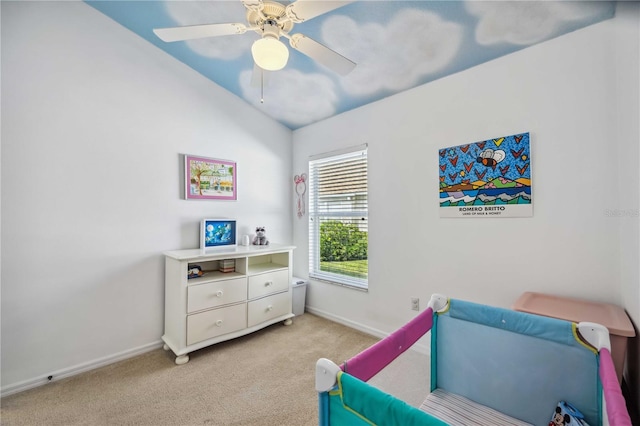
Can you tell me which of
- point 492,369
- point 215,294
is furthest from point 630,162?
point 215,294

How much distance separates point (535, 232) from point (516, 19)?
132cm

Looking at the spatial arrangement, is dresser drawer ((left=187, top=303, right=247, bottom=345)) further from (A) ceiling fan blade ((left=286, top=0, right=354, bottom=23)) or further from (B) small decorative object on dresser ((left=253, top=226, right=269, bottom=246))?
(A) ceiling fan blade ((left=286, top=0, right=354, bottom=23))

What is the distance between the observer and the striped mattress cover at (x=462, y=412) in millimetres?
1127

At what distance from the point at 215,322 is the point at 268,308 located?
53cm

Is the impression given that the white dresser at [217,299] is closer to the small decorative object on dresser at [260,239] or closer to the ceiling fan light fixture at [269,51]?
the small decorative object on dresser at [260,239]

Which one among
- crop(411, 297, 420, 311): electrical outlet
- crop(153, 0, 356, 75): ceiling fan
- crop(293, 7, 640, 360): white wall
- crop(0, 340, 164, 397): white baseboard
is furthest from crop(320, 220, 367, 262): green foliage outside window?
Answer: crop(0, 340, 164, 397): white baseboard

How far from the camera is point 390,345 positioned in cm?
103

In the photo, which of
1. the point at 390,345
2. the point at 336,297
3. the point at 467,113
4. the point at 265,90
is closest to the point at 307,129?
the point at 265,90

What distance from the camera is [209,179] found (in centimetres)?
271

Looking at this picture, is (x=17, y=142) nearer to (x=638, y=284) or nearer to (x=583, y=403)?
(x=583, y=403)

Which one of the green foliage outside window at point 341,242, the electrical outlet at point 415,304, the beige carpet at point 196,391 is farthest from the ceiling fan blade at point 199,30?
the electrical outlet at point 415,304

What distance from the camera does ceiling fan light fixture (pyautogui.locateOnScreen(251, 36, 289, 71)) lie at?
1.26 metres

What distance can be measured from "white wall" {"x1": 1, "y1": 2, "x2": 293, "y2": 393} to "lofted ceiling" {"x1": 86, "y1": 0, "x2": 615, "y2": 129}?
35cm

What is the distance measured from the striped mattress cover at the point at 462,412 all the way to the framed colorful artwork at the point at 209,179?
2.42m
